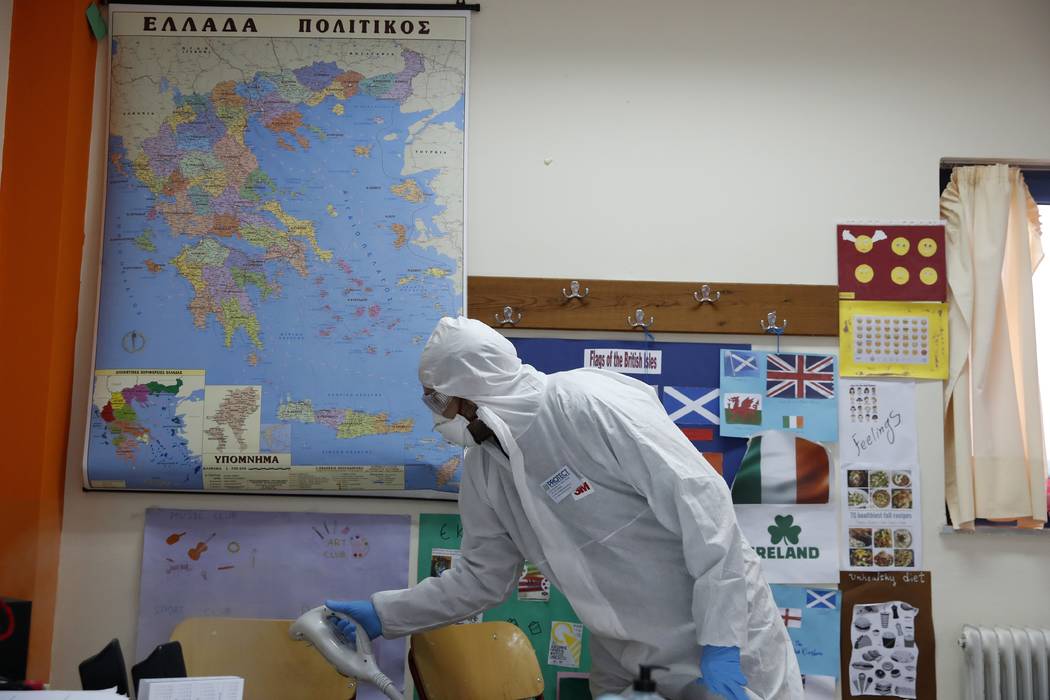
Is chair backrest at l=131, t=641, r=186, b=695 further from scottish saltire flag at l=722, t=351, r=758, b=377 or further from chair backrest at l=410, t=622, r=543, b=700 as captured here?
scottish saltire flag at l=722, t=351, r=758, b=377

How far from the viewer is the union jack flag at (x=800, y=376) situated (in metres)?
2.90

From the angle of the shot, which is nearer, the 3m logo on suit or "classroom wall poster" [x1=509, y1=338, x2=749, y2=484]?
the 3m logo on suit

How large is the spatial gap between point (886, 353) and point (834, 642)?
96cm

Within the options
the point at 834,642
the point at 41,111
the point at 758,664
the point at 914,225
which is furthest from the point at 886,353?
the point at 41,111

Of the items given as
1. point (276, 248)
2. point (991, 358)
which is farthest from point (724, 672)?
point (276, 248)

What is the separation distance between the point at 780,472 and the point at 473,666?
1.17 meters

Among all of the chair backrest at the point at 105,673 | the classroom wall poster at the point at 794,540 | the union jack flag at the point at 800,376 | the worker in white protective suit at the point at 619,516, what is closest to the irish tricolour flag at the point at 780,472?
the classroom wall poster at the point at 794,540

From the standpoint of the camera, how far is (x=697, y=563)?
186 cm

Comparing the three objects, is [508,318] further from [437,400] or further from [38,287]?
[38,287]

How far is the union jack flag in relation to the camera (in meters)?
2.90

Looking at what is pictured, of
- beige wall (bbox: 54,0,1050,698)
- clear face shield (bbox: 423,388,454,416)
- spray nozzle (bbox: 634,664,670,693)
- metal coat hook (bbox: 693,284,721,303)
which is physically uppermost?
beige wall (bbox: 54,0,1050,698)

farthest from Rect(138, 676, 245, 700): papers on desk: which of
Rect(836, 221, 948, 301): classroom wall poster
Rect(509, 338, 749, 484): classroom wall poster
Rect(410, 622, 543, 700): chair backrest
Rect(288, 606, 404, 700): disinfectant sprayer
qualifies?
Rect(836, 221, 948, 301): classroom wall poster

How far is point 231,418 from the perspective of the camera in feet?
9.22

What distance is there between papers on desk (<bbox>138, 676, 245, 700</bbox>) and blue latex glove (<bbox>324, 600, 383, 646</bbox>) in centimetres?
66
